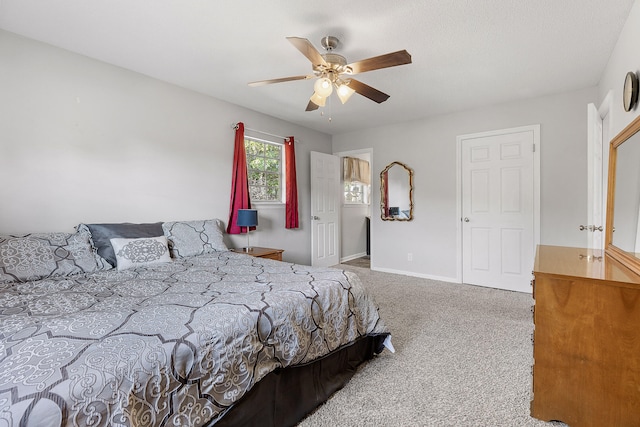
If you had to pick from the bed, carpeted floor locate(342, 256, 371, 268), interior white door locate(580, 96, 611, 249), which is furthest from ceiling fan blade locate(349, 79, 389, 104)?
carpeted floor locate(342, 256, 371, 268)

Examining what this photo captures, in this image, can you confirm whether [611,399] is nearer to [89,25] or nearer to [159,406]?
[159,406]

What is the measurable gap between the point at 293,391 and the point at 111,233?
1999 mm

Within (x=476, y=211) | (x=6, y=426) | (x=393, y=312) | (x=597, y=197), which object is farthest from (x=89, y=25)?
(x=476, y=211)

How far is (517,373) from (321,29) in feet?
9.00

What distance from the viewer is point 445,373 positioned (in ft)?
6.49

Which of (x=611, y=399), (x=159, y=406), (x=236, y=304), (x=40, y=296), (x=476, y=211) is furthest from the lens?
(x=476, y=211)

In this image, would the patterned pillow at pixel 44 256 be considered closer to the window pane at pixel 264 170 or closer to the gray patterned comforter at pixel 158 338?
the gray patterned comforter at pixel 158 338

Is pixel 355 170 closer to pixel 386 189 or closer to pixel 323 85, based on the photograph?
pixel 386 189

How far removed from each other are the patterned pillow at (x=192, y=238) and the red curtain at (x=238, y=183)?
0.48 m

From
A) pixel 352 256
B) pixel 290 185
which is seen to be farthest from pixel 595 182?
pixel 352 256

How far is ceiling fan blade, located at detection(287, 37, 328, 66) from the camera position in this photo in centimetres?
177

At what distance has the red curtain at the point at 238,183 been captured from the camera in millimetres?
3756

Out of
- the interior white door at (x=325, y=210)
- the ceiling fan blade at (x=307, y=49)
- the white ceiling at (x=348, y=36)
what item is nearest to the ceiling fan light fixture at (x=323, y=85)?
the ceiling fan blade at (x=307, y=49)

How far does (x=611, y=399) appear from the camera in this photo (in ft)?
4.37
